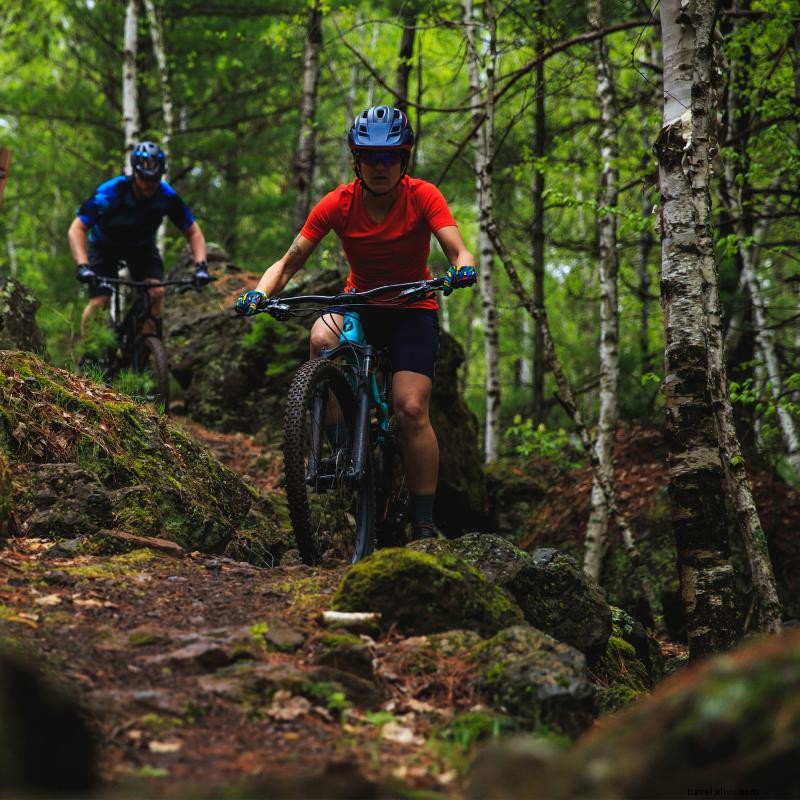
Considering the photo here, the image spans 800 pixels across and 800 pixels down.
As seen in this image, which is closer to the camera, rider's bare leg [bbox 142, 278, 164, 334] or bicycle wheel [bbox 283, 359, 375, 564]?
Answer: bicycle wheel [bbox 283, 359, 375, 564]

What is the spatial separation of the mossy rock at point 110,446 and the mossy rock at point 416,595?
1.90 m

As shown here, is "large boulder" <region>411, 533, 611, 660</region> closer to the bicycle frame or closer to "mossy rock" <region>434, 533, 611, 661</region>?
"mossy rock" <region>434, 533, 611, 661</region>

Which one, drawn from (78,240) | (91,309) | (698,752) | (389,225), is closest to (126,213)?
(78,240)

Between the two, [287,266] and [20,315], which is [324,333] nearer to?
[287,266]

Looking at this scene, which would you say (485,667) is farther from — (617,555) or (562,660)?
(617,555)

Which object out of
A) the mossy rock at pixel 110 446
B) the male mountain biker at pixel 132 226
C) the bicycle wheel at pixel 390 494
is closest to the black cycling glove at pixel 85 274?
the male mountain biker at pixel 132 226

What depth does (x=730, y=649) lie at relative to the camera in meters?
4.85

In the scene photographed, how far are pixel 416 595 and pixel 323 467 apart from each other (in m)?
1.62

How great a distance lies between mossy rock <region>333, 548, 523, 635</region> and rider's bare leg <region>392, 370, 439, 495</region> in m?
1.84

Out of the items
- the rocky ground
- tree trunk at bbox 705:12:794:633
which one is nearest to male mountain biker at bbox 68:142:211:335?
tree trunk at bbox 705:12:794:633

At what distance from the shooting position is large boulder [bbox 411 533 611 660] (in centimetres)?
452

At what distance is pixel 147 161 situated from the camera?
28.3 feet

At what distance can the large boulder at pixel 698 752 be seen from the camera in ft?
5.52

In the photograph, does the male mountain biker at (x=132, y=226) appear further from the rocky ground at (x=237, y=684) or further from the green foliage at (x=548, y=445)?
the rocky ground at (x=237, y=684)
